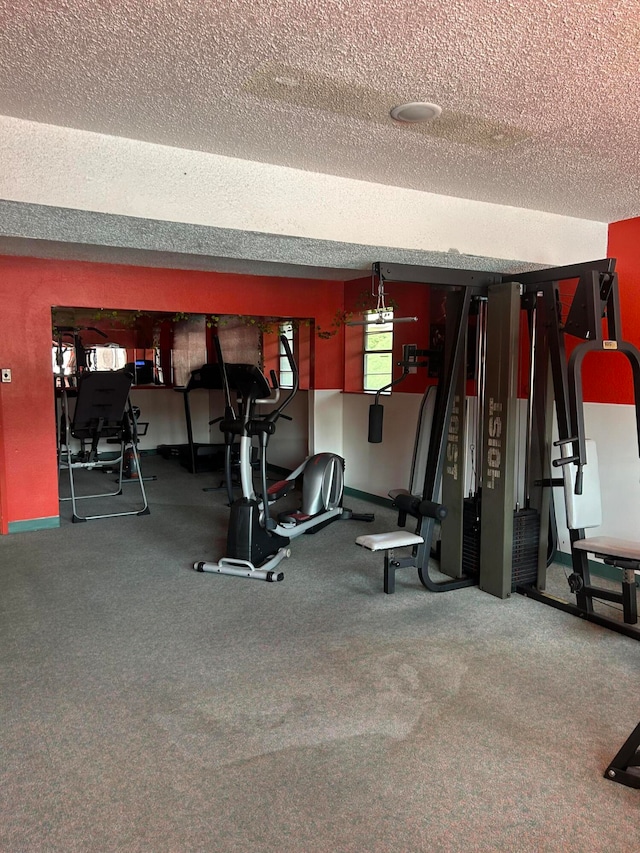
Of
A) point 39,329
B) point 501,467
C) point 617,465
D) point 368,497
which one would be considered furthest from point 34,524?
point 617,465

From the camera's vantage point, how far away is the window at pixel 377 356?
6.57 metres

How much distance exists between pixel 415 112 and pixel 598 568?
354cm

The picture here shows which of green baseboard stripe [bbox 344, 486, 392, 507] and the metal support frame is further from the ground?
the metal support frame

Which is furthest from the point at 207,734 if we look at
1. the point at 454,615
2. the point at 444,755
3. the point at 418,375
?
the point at 418,375

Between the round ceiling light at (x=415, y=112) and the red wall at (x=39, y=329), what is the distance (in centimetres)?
389

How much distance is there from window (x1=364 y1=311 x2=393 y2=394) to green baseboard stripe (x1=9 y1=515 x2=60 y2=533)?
3520 millimetres

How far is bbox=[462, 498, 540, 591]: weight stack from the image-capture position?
13.1 feet

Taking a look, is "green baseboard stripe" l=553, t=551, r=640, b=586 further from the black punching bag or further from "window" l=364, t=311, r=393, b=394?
"window" l=364, t=311, r=393, b=394

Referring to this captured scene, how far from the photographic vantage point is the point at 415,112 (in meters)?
2.32

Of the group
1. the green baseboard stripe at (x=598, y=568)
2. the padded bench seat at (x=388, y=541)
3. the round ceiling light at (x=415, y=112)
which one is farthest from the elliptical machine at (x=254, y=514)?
the round ceiling light at (x=415, y=112)

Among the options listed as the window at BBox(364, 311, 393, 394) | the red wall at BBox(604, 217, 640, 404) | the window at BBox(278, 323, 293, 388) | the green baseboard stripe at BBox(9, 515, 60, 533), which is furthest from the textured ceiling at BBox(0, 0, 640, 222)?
the window at BBox(278, 323, 293, 388)

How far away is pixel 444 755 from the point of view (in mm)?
2314

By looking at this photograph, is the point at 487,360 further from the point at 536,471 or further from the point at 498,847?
the point at 498,847

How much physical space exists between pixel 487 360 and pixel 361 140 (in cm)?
179
